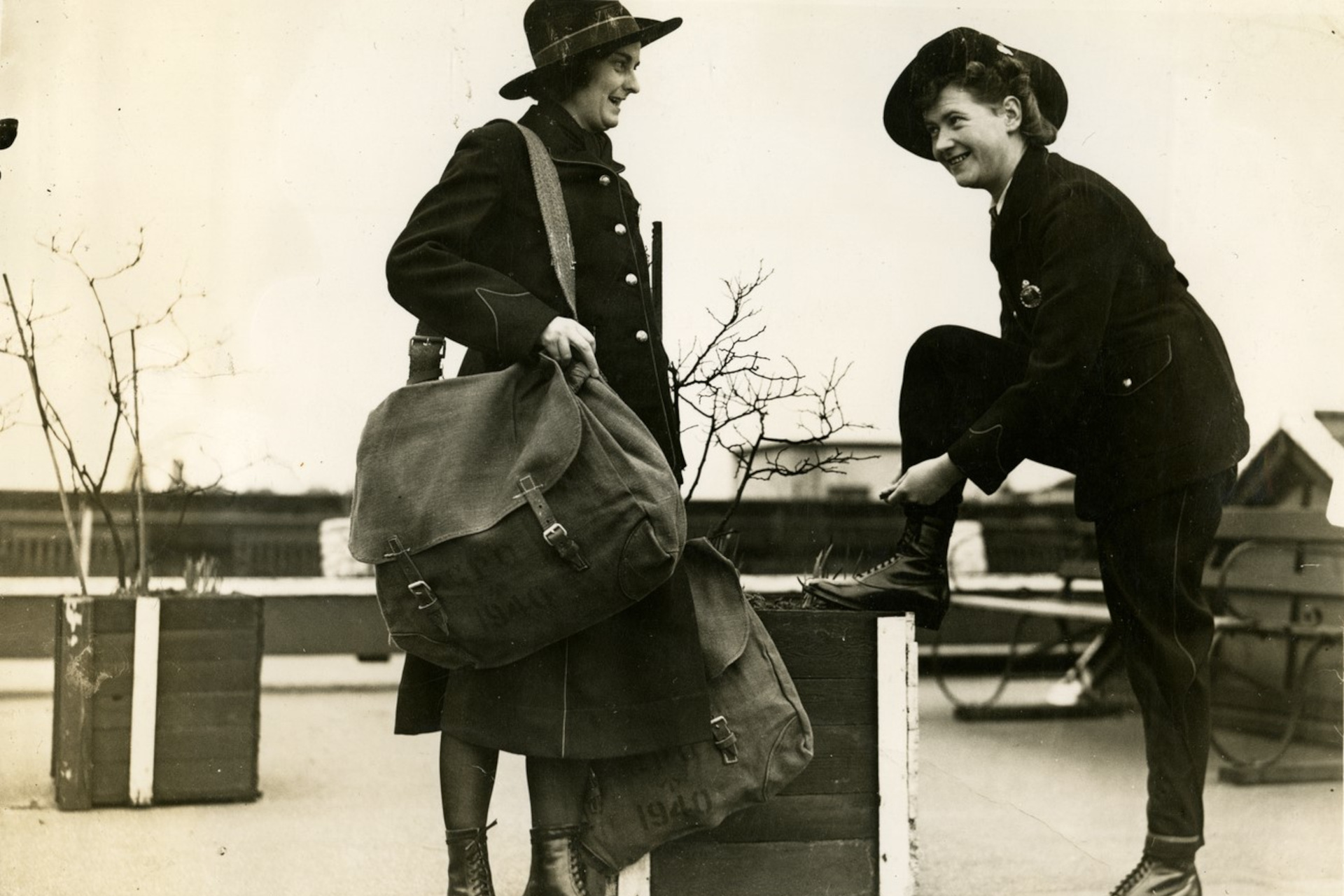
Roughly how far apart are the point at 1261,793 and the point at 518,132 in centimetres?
290

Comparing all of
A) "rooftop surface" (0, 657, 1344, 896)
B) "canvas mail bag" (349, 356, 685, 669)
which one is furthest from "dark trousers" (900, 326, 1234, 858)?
"canvas mail bag" (349, 356, 685, 669)

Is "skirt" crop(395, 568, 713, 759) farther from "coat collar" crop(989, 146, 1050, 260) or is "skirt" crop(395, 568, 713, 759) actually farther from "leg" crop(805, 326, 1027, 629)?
"coat collar" crop(989, 146, 1050, 260)

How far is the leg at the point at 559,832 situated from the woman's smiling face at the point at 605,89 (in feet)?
4.48

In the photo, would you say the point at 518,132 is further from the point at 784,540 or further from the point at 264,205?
the point at 784,540

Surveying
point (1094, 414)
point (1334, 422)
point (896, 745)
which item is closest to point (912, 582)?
point (896, 745)

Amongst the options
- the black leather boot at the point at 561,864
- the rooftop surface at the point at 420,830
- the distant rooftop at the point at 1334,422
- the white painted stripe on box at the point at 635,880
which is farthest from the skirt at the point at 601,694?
the distant rooftop at the point at 1334,422

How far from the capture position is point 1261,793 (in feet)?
11.6

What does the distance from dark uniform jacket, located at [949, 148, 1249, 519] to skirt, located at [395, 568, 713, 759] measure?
0.83 m

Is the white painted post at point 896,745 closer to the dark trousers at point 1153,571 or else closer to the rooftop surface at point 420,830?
the rooftop surface at point 420,830

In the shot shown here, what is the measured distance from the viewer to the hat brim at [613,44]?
252 cm

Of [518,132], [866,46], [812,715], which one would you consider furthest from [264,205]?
[812,715]

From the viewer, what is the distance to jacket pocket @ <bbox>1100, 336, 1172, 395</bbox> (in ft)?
8.89

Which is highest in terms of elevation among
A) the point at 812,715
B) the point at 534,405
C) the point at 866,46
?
the point at 866,46

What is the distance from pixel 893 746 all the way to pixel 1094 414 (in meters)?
0.90
